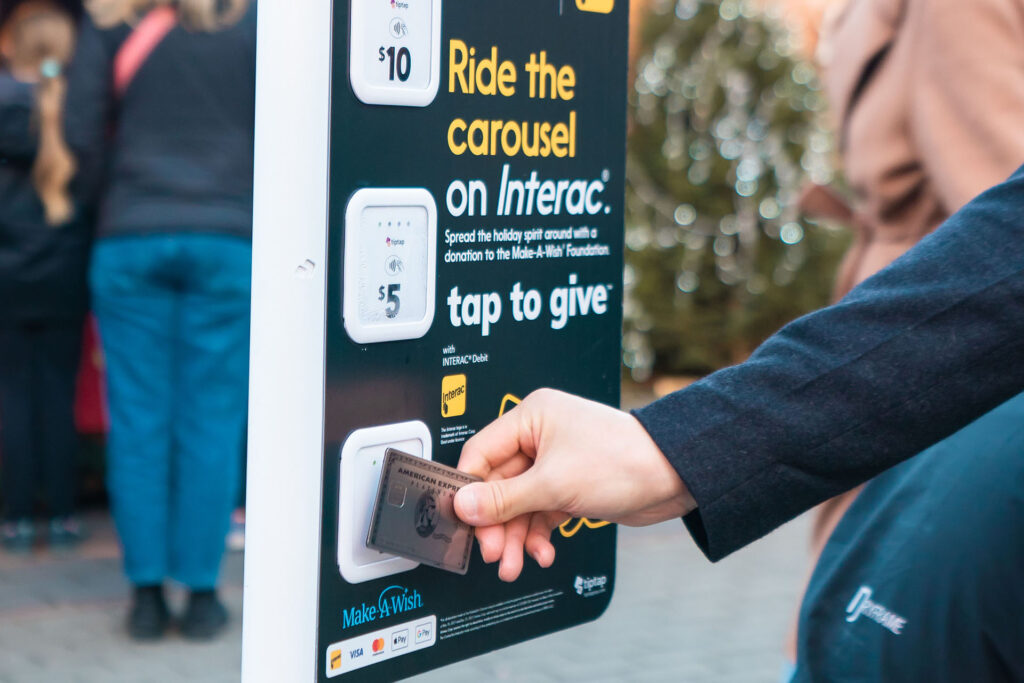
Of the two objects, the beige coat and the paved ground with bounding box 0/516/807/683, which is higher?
the beige coat

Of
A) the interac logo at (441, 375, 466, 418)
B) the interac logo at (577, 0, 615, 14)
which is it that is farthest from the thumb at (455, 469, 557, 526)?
the interac logo at (577, 0, 615, 14)

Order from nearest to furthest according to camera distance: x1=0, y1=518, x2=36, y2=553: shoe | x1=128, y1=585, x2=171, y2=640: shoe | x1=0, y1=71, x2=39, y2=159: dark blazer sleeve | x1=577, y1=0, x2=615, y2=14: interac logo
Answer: x1=577, y1=0, x2=615, y2=14: interac logo, x1=128, y1=585, x2=171, y2=640: shoe, x1=0, y1=71, x2=39, y2=159: dark blazer sleeve, x1=0, y1=518, x2=36, y2=553: shoe

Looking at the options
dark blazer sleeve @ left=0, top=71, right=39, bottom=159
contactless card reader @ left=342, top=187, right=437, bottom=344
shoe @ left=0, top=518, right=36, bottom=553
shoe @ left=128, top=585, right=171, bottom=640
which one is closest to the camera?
contactless card reader @ left=342, top=187, right=437, bottom=344

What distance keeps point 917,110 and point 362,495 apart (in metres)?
1.60

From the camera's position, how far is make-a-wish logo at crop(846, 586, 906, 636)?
1.34 m

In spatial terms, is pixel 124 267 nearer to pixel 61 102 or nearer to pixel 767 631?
pixel 61 102

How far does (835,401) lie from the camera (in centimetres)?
114

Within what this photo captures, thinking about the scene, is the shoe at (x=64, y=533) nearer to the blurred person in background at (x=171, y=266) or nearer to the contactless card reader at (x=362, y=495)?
the blurred person in background at (x=171, y=266)

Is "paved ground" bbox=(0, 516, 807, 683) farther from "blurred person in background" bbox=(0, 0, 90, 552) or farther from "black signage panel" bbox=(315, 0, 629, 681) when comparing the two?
"black signage panel" bbox=(315, 0, 629, 681)

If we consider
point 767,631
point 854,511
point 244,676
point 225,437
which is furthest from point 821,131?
point 244,676

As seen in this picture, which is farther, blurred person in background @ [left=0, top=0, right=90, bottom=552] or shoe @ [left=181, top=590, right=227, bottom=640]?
blurred person in background @ [left=0, top=0, right=90, bottom=552]

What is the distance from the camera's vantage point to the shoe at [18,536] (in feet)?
15.9

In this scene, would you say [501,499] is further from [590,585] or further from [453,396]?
[590,585]

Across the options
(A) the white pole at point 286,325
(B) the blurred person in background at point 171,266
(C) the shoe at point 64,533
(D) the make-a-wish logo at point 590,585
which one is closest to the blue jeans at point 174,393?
(B) the blurred person in background at point 171,266
